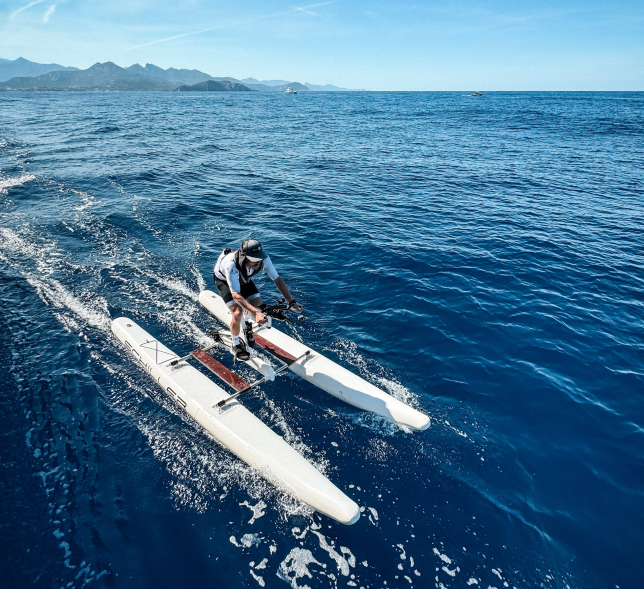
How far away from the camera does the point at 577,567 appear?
6.15 m

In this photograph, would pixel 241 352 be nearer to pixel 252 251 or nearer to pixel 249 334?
pixel 249 334

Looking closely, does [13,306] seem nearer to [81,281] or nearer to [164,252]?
[81,281]

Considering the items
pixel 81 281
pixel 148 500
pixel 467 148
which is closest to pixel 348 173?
pixel 467 148

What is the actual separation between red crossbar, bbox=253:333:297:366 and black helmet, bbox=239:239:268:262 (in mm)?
3083

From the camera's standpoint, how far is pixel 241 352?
379 inches

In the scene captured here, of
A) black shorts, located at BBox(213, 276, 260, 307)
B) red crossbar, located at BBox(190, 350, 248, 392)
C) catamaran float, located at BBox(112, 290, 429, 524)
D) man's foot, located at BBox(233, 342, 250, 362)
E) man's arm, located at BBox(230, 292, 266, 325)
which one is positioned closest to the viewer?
catamaran float, located at BBox(112, 290, 429, 524)

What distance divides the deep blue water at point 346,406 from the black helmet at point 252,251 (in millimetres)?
3655

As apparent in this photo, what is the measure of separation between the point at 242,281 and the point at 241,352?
1920 millimetres

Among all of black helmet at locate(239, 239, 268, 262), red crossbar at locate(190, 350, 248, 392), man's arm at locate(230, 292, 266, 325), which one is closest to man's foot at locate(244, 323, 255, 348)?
red crossbar at locate(190, 350, 248, 392)

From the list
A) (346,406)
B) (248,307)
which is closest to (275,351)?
(248,307)

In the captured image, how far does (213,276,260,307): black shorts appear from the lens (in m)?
9.18

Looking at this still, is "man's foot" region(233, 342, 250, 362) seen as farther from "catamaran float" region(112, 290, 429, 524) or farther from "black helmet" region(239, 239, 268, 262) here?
"black helmet" region(239, 239, 268, 262)

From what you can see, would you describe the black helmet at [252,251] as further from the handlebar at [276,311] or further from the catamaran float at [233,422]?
the catamaran float at [233,422]

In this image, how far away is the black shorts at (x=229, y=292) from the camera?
361 inches
